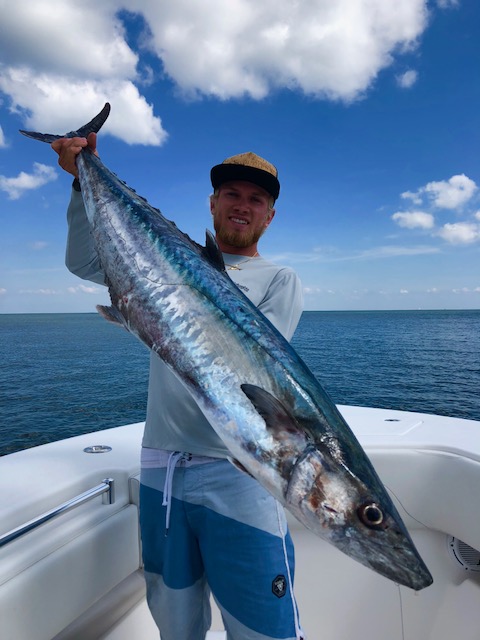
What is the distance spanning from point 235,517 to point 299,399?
870 mm

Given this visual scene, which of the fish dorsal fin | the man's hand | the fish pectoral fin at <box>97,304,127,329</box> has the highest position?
the man's hand

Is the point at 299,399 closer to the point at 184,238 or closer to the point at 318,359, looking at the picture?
the point at 184,238

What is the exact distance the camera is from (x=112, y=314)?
1.99 meters

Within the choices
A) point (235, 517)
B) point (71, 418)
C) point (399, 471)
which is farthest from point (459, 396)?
point (235, 517)

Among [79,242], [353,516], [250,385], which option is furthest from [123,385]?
[353,516]

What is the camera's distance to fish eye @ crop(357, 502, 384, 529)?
1.46 m

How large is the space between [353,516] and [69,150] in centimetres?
245

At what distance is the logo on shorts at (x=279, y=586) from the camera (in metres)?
2.08

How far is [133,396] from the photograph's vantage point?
83.8ft

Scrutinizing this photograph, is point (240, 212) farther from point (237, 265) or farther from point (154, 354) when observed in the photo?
point (154, 354)

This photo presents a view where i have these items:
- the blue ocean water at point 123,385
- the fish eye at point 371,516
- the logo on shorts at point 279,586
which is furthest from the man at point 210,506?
the blue ocean water at point 123,385

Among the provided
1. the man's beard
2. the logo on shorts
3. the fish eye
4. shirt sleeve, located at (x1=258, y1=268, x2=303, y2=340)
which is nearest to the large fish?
the fish eye

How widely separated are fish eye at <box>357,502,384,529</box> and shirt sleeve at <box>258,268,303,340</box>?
1000mm

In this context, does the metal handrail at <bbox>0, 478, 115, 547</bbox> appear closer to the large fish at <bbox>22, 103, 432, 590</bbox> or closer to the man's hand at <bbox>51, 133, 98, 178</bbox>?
the large fish at <bbox>22, 103, 432, 590</bbox>
